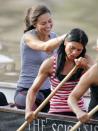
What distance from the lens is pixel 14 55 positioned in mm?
6203

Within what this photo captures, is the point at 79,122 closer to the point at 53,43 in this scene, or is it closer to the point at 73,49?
the point at 73,49

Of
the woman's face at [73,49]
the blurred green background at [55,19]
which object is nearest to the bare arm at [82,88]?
the woman's face at [73,49]

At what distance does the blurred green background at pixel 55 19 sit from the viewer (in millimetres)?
5613

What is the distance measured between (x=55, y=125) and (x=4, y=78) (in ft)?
7.83

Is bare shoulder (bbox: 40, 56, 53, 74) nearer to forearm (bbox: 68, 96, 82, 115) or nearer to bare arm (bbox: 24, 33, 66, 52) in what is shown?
bare arm (bbox: 24, 33, 66, 52)

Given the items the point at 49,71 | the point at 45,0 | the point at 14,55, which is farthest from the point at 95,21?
the point at 49,71

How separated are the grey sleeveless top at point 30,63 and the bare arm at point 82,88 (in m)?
0.73

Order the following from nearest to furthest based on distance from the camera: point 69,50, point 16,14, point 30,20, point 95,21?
point 69,50 < point 30,20 < point 95,21 < point 16,14

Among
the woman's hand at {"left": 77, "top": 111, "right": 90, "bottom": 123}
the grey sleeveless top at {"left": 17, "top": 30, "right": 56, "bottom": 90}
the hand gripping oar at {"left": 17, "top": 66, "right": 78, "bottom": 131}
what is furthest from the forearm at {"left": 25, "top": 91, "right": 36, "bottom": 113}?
the woman's hand at {"left": 77, "top": 111, "right": 90, "bottom": 123}

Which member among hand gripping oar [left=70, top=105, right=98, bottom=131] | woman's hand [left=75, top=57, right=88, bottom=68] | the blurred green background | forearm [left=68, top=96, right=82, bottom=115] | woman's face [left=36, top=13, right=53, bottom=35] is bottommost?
hand gripping oar [left=70, top=105, right=98, bottom=131]

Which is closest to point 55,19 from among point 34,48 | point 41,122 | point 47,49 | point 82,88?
point 34,48

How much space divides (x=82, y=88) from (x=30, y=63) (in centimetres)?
80

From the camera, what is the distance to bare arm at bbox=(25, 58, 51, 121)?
13.6ft

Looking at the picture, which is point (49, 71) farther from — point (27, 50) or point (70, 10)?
point (70, 10)
